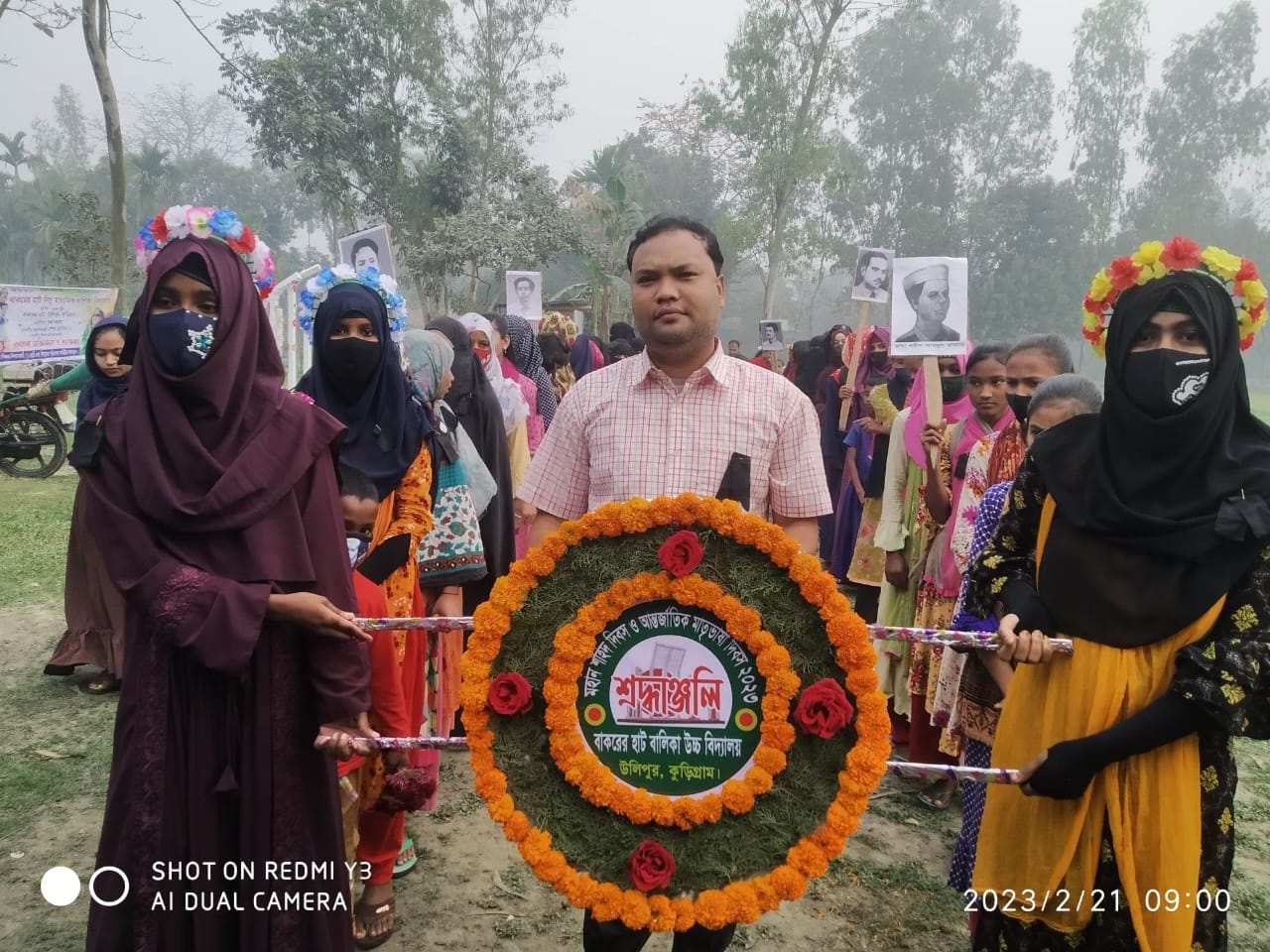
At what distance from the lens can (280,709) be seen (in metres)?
2.20

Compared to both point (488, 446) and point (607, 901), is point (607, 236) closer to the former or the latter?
point (488, 446)

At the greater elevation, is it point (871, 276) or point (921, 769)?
point (871, 276)

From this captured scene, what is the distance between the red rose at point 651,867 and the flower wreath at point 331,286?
Result: 7.87 ft

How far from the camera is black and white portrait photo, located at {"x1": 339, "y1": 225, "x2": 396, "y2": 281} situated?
5590 millimetres

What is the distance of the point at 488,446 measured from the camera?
15.6ft

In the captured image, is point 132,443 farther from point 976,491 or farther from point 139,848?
point 976,491

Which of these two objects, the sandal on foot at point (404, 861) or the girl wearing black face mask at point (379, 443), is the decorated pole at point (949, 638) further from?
the sandal on foot at point (404, 861)

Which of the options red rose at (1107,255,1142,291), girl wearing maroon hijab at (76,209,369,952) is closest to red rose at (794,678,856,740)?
girl wearing maroon hijab at (76,209,369,952)

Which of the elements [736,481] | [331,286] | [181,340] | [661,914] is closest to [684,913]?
[661,914]

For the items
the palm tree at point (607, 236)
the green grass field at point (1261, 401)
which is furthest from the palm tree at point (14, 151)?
the green grass field at point (1261, 401)

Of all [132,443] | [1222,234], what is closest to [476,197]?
[132,443]

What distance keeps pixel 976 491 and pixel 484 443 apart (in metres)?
2.59

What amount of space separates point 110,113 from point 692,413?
54.6 feet

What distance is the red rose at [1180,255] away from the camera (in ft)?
7.02
